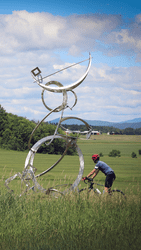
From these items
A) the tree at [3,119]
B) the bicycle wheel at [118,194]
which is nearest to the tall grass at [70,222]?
the bicycle wheel at [118,194]

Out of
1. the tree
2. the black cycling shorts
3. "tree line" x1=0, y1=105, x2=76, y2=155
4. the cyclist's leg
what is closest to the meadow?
the cyclist's leg

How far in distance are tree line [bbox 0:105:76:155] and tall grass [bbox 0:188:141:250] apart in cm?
1894

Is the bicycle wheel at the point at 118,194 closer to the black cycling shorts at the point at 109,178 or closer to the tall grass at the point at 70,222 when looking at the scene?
the tall grass at the point at 70,222

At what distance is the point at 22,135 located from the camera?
95.8ft

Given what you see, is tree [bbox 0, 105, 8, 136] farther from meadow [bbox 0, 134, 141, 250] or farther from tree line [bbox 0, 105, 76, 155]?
meadow [bbox 0, 134, 141, 250]

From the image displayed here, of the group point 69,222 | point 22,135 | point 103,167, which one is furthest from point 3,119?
point 69,222

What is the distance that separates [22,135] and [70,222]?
22955 millimetres

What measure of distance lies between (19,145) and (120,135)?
3981 centimetres

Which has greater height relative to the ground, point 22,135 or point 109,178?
point 22,135

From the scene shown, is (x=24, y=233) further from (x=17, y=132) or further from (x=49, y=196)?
(x=17, y=132)

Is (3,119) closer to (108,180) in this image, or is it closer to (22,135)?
(22,135)

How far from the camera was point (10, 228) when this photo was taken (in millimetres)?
6617

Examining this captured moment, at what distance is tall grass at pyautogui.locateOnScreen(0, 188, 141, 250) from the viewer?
19.7ft

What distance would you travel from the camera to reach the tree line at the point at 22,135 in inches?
1107
